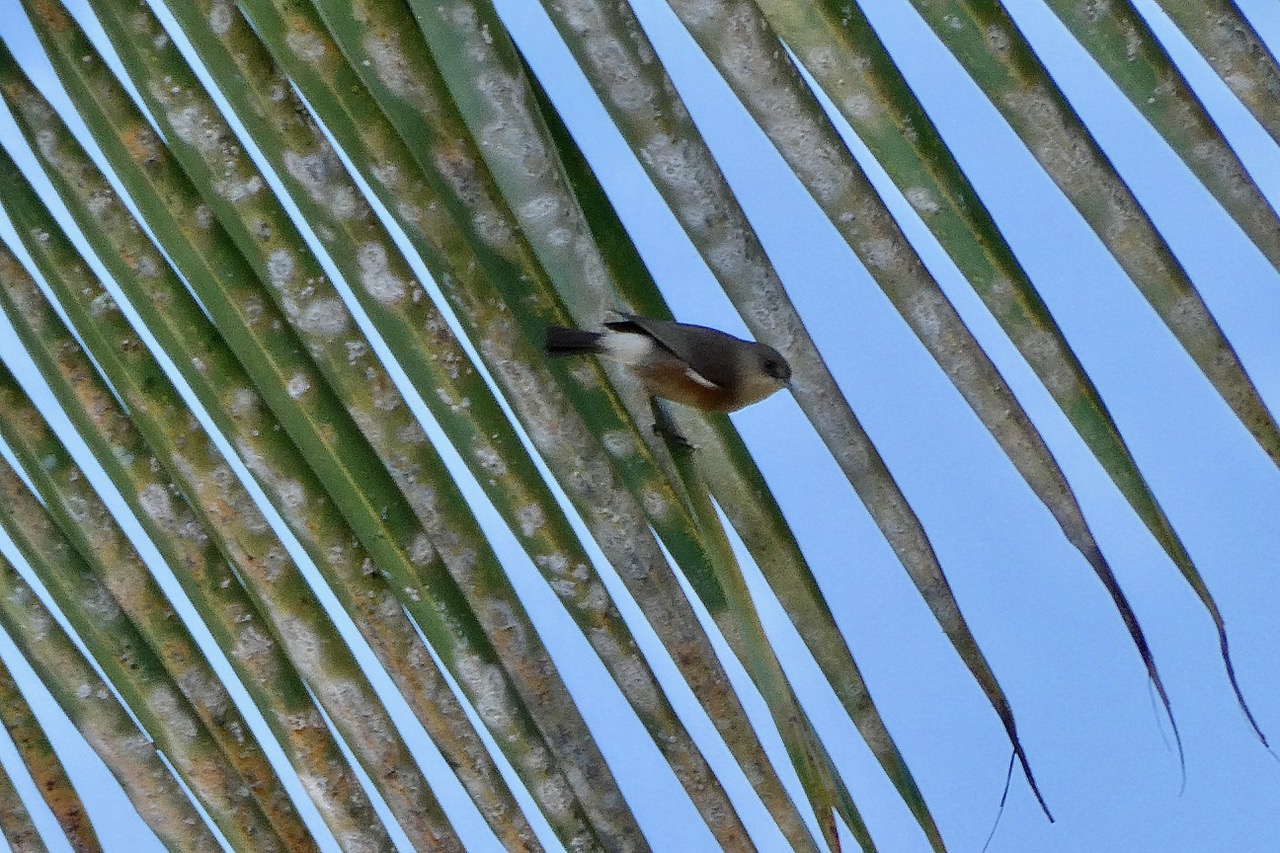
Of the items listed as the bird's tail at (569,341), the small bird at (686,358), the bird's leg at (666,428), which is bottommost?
the bird's leg at (666,428)

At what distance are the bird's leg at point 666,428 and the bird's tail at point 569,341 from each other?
12 cm

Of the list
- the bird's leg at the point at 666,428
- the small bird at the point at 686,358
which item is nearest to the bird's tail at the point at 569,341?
the small bird at the point at 686,358

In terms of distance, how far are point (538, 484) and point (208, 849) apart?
92 centimetres

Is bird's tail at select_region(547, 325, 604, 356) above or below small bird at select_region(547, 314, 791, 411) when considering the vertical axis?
above

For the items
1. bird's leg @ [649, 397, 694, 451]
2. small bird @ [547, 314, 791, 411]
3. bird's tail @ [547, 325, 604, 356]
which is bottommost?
bird's leg @ [649, 397, 694, 451]

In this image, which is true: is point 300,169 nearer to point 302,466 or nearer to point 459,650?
point 302,466

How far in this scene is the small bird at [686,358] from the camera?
164 centimetres

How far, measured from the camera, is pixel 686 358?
178 cm

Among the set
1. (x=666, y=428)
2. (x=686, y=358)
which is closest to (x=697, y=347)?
(x=686, y=358)

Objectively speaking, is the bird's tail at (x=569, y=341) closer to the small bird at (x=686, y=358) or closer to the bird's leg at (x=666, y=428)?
the small bird at (x=686, y=358)

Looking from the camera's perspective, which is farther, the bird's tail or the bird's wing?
the bird's wing

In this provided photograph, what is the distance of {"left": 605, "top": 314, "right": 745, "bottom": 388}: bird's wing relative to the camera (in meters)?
1.73

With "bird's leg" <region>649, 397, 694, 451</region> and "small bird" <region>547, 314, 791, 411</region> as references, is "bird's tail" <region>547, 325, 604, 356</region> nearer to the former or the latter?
"small bird" <region>547, 314, 791, 411</region>

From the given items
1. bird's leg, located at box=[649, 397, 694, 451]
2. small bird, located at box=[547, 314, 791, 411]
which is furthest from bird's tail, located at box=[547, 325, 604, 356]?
bird's leg, located at box=[649, 397, 694, 451]
